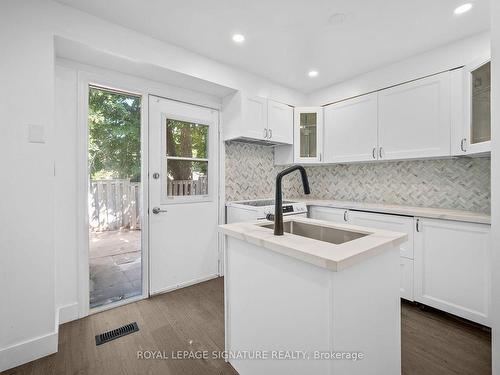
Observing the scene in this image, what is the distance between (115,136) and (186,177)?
3.93 feet

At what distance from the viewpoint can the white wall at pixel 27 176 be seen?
1586mm

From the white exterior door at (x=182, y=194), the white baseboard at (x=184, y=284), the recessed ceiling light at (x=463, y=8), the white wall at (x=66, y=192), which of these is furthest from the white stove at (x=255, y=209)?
the recessed ceiling light at (x=463, y=8)

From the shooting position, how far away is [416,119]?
2.47 m

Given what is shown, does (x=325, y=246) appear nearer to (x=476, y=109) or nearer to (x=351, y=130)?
(x=476, y=109)

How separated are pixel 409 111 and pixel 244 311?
2553mm

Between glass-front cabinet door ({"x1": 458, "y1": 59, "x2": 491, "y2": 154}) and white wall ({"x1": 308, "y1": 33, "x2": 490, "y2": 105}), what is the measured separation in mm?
233

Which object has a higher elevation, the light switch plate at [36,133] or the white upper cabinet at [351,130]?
the white upper cabinet at [351,130]

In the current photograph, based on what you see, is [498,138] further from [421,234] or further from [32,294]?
[32,294]

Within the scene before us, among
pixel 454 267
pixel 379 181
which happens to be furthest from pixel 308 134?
pixel 454 267

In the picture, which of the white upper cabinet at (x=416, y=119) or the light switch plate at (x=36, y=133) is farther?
the white upper cabinet at (x=416, y=119)

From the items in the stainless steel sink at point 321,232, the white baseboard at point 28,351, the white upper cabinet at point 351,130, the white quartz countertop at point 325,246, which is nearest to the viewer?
the white quartz countertop at point 325,246

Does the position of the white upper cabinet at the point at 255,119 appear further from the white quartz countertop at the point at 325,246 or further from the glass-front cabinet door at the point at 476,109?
the glass-front cabinet door at the point at 476,109

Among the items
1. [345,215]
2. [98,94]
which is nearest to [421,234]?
[345,215]

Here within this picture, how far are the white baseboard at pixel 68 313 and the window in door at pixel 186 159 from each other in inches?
50.5
